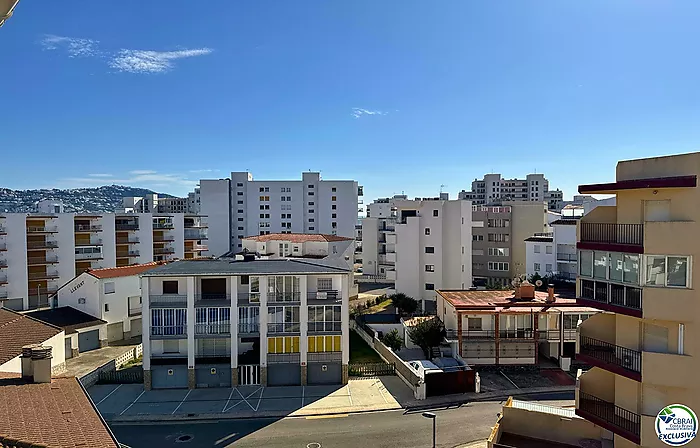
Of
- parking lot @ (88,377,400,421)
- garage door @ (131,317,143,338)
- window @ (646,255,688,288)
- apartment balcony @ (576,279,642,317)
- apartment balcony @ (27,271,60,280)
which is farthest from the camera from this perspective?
apartment balcony @ (27,271,60,280)

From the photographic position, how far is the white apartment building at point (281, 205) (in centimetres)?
10406

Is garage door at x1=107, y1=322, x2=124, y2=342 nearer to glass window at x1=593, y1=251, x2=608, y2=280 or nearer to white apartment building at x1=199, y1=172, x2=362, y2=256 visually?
glass window at x1=593, y1=251, x2=608, y2=280

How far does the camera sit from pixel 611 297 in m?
17.7

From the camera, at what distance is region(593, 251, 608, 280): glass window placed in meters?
18.1

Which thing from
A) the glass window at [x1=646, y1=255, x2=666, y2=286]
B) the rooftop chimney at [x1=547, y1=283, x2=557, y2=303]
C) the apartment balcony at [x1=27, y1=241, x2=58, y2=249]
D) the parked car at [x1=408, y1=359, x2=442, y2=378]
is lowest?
the parked car at [x1=408, y1=359, x2=442, y2=378]

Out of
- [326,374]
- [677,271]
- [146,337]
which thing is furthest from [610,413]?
[146,337]

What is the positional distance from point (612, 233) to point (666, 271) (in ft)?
7.78

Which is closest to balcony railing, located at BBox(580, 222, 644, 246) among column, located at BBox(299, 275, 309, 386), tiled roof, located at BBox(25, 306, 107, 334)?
column, located at BBox(299, 275, 309, 386)

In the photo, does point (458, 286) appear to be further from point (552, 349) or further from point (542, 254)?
point (552, 349)

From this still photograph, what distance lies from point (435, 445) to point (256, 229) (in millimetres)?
85171

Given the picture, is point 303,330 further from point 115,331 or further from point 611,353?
point 115,331

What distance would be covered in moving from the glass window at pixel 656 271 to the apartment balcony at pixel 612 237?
494 mm

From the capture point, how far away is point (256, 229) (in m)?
104

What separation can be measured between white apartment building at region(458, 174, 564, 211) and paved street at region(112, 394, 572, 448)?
137 meters
